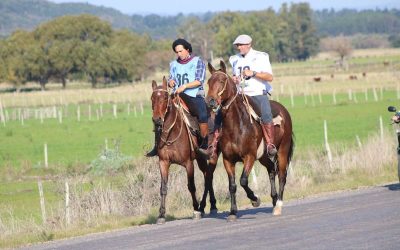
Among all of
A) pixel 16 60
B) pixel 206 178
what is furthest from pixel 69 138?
pixel 16 60

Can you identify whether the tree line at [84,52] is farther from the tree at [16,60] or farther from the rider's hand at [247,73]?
the rider's hand at [247,73]

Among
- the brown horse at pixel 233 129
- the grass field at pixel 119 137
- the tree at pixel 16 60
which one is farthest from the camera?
the tree at pixel 16 60

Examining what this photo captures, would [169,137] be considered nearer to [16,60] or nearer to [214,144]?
[214,144]

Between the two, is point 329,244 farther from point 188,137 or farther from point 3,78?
point 3,78

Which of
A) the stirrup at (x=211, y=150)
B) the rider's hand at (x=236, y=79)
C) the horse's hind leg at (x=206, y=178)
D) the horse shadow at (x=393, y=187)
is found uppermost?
the rider's hand at (x=236, y=79)

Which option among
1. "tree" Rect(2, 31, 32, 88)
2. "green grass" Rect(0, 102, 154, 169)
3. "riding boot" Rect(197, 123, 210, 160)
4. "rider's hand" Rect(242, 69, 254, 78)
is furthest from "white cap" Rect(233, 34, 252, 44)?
"tree" Rect(2, 31, 32, 88)

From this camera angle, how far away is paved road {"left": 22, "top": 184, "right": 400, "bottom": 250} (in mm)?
12727

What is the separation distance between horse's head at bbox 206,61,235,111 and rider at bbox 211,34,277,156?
24.9 inches

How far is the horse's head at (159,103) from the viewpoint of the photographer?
15.7 m

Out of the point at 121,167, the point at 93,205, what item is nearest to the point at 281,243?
the point at 93,205

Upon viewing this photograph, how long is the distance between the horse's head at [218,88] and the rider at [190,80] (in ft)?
3.32

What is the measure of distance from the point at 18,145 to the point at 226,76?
3507cm

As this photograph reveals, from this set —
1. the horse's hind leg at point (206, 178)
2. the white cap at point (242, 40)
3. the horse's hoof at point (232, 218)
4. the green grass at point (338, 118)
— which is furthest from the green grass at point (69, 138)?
the horse's hoof at point (232, 218)

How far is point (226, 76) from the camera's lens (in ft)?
50.7
